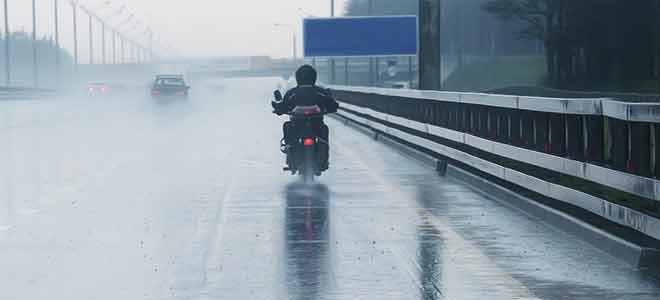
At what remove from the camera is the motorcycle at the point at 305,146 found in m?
21.4

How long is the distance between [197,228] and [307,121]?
6.84m

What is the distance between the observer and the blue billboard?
67.6m

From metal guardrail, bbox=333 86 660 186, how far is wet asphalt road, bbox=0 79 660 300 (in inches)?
26.4

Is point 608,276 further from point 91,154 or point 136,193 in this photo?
point 91,154

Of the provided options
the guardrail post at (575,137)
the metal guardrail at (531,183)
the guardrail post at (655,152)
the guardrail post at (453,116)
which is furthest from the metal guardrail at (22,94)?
the guardrail post at (655,152)

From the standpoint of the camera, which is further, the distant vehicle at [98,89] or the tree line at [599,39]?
the distant vehicle at [98,89]

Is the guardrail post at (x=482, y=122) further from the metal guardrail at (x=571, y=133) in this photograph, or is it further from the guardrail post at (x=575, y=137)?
the guardrail post at (x=575, y=137)

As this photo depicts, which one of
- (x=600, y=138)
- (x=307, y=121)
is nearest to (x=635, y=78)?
(x=307, y=121)

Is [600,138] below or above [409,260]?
above

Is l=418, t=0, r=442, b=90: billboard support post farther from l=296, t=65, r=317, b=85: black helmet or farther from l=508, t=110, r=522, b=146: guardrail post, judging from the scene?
l=508, t=110, r=522, b=146: guardrail post

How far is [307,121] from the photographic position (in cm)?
2144

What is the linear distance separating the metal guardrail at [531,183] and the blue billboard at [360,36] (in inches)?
1286

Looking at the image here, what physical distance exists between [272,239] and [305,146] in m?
7.72

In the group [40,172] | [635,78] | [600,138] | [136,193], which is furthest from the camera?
[635,78]
